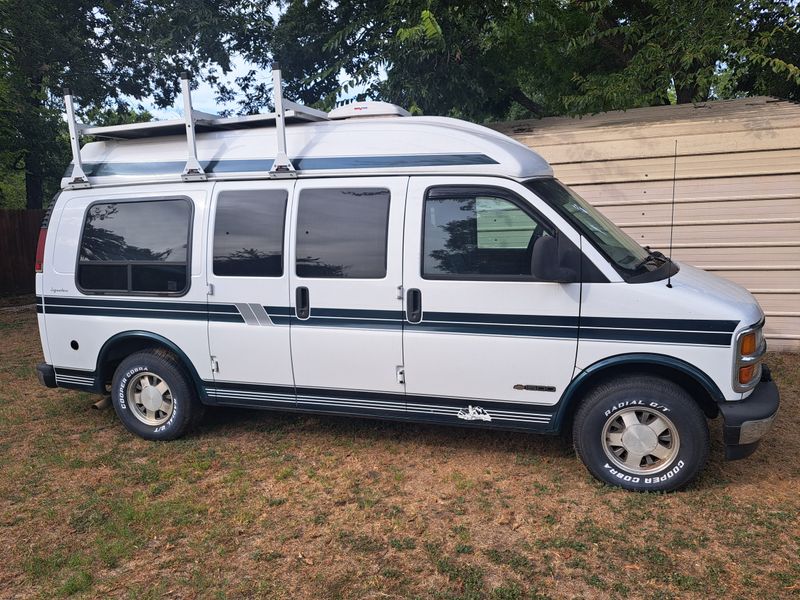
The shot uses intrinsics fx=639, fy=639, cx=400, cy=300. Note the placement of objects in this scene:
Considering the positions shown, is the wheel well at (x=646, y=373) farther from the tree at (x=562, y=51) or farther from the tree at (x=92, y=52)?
the tree at (x=92, y=52)

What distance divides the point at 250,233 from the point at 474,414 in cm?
226

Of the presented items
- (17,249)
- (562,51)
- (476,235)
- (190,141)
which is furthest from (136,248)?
(17,249)

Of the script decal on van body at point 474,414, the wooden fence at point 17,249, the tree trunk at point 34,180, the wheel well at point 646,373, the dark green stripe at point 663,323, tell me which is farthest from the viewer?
the tree trunk at point 34,180

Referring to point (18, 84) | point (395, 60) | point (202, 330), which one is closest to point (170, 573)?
point (202, 330)

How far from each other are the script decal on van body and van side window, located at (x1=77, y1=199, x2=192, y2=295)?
2.51m

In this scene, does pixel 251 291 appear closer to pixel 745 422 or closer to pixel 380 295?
pixel 380 295

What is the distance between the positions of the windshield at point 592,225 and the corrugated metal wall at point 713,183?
359cm

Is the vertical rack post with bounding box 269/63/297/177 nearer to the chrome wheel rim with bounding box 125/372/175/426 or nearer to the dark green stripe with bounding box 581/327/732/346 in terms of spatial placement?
the chrome wheel rim with bounding box 125/372/175/426

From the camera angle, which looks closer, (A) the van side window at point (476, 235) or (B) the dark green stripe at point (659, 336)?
(B) the dark green stripe at point (659, 336)

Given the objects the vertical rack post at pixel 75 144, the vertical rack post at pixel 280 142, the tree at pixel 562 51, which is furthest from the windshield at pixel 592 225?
the tree at pixel 562 51

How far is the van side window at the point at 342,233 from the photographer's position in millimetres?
4758

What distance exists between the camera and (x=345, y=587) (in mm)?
3455

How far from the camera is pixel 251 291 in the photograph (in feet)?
16.8

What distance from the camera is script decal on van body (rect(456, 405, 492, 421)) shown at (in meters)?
4.67
